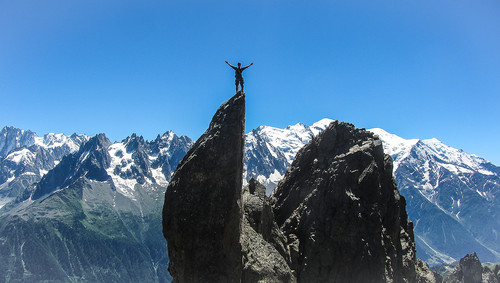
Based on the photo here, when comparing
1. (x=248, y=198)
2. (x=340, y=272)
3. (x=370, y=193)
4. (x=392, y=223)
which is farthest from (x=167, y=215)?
(x=392, y=223)

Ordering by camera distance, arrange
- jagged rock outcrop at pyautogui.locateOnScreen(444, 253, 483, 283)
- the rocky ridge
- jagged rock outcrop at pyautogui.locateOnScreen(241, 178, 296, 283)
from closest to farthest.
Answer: the rocky ridge
jagged rock outcrop at pyautogui.locateOnScreen(241, 178, 296, 283)
jagged rock outcrop at pyautogui.locateOnScreen(444, 253, 483, 283)

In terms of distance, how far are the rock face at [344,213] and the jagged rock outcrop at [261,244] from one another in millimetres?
3076

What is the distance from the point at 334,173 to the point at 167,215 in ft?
75.1

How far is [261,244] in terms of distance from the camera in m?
41.7

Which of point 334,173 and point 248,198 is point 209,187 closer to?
point 248,198

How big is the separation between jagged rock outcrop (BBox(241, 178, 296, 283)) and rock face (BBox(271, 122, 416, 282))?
10.1 feet

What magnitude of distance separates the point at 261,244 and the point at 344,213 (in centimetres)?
1143

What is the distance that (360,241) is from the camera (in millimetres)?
47125

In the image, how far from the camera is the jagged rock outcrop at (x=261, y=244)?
125ft

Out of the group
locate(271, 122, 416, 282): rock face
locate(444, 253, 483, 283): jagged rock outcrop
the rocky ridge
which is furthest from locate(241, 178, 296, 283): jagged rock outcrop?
locate(444, 253, 483, 283): jagged rock outcrop

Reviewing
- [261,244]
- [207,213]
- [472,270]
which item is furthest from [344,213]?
[472,270]

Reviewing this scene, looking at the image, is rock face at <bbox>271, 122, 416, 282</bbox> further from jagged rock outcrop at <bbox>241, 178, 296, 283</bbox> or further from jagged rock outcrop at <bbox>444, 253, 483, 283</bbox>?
jagged rock outcrop at <bbox>444, 253, 483, 283</bbox>

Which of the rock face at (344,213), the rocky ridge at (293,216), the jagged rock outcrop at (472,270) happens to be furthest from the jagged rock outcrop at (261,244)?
the jagged rock outcrop at (472,270)

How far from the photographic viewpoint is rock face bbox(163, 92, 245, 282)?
1375 inches
